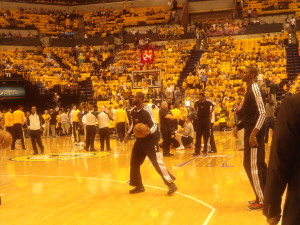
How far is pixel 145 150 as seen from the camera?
6.94 metres

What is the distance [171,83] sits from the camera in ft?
79.0

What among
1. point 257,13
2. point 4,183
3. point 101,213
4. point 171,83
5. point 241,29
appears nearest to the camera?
point 101,213

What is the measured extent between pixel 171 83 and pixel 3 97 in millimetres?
9814

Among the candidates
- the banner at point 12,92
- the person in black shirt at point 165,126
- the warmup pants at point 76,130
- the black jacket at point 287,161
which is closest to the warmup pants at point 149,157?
the black jacket at point 287,161

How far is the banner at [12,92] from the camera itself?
25109 mm

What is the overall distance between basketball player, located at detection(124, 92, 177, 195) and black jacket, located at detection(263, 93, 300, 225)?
4.62 metres

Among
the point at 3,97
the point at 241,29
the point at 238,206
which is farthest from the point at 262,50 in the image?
the point at 238,206

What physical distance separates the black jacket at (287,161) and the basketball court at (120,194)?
A: 3173mm

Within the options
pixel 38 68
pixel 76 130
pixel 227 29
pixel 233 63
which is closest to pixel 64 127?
pixel 76 130

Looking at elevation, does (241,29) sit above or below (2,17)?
below

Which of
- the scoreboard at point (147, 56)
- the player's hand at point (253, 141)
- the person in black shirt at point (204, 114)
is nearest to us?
the player's hand at point (253, 141)

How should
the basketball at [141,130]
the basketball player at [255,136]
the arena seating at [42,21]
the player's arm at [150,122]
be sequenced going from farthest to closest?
the arena seating at [42,21]
the player's arm at [150,122]
the basketball at [141,130]
the basketball player at [255,136]

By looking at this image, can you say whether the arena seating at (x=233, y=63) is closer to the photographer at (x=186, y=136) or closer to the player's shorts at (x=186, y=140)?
the photographer at (x=186, y=136)

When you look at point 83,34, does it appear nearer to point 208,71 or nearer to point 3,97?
point 3,97
